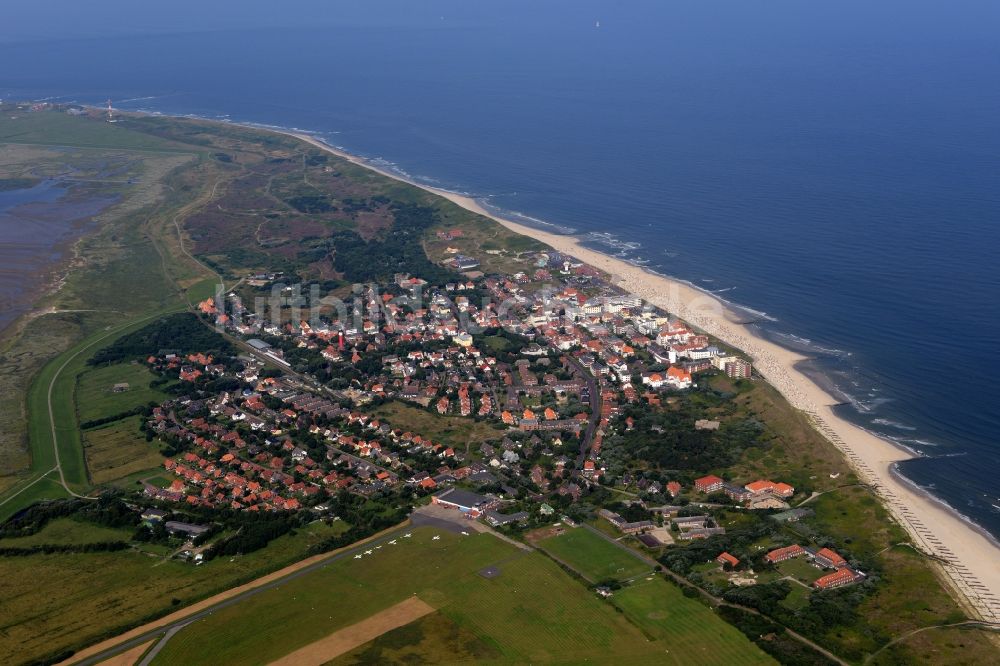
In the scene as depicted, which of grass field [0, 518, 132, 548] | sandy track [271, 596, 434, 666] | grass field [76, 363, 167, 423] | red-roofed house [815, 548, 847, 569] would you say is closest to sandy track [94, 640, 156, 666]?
sandy track [271, 596, 434, 666]

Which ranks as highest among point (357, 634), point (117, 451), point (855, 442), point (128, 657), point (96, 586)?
point (855, 442)

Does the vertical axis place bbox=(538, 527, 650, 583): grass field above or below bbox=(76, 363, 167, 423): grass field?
above

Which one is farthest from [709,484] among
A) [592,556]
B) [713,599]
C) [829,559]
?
[713,599]

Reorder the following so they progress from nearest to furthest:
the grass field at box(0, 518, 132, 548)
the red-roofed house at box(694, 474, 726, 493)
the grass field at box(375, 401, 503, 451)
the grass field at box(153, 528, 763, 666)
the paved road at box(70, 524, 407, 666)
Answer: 1. the grass field at box(153, 528, 763, 666)
2. the paved road at box(70, 524, 407, 666)
3. the grass field at box(0, 518, 132, 548)
4. the red-roofed house at box(694, 474, 726, 493)
5. the grass field at box(375, 401, 503, 451)

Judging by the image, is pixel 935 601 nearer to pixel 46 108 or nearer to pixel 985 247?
pixel 985 247

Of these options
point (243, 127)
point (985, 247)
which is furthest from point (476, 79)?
point (985, 247)

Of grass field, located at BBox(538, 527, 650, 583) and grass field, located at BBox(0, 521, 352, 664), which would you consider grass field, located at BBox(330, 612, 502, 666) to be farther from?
grass field, located at BBox(0, 521, 352, 664)

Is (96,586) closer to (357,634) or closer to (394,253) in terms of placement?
(357,634)
